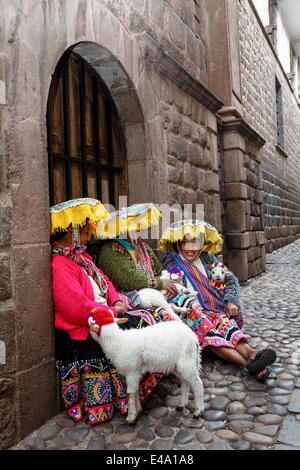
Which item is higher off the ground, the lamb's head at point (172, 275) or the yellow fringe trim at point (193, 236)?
the yellow fringe trim at point (193, 236)

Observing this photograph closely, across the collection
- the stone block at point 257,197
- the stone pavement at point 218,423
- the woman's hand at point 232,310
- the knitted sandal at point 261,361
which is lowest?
the stone pavement at point 218,423

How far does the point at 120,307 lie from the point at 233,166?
4.74 meters

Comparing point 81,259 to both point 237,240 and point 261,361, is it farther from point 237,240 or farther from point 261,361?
point 237,240

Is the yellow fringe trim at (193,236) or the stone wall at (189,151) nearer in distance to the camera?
the yellow fringe trim at (193,236)

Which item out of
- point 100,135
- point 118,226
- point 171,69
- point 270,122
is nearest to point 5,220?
point 118,226

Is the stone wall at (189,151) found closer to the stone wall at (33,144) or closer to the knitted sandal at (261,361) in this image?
the stone wall at (33,144)

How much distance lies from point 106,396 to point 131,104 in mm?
2610

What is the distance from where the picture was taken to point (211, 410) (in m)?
2.46

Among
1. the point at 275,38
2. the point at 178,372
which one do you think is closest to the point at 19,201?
the point at 178,372

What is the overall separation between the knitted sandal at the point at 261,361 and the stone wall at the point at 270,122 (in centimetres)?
683

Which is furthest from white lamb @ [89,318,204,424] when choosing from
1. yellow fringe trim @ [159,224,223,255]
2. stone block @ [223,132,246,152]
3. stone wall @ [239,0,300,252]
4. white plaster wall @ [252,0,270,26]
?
white plaster wall @ [252,0,270,26]

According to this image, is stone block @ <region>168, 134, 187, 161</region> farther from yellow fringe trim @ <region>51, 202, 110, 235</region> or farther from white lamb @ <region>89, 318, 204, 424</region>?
white lamb @ <region>89, 318, 204, 424</region>

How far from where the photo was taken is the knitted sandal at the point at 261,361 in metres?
2.75

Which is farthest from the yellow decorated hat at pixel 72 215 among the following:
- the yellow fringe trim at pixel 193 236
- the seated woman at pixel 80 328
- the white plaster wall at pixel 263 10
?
the white plaster wall at pixel 263 10
